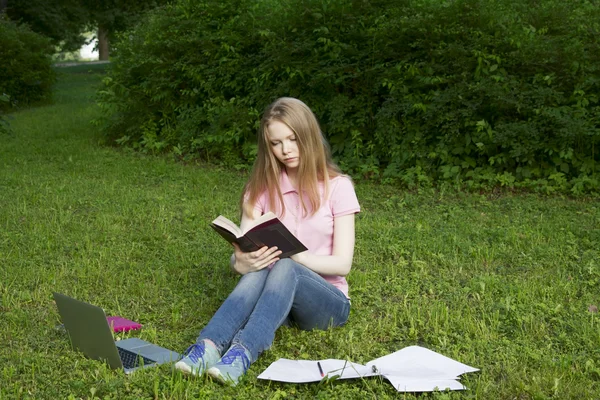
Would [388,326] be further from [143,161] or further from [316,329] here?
[143,161]

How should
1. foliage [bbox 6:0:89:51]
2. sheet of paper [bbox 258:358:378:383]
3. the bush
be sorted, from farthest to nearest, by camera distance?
foliage [bbox 6:0:89:51], the bush, sheet of paper [bbox 258:358:378:383]

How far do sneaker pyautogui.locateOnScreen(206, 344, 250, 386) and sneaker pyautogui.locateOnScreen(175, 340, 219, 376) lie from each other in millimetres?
48

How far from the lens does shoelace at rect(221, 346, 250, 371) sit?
373 centimetres

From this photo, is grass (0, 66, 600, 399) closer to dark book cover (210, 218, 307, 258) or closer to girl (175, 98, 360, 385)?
girl (175, 98, 360, 385)

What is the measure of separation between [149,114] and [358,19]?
145 inches

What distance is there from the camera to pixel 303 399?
3.63 m

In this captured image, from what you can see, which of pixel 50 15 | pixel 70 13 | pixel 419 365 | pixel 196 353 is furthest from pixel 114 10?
pixel 419 365

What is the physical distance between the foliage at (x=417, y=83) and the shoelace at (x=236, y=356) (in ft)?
17.4

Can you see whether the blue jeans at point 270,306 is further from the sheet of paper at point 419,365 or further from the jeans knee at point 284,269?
the sheet of paper at point 419,365

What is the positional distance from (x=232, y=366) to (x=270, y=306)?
16.2 inches

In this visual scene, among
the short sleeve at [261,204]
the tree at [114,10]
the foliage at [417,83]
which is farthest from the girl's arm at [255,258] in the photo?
the tree at [114,10]

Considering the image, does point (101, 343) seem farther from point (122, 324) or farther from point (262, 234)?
point (262, 234)

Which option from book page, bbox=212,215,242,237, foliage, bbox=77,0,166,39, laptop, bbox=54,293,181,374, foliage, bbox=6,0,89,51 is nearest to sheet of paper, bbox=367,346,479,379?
book page, bbox=212,215,242,237

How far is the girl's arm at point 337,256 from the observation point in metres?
4.28
